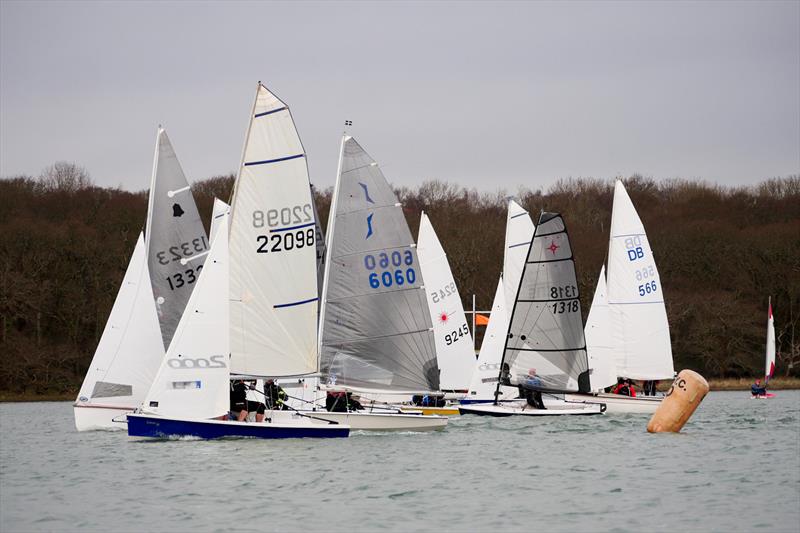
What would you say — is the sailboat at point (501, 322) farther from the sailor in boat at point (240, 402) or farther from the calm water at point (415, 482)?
the sailor in boat at point (240, 402)

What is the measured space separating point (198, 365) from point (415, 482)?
6.06 metres

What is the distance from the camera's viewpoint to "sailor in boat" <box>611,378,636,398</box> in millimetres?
37969

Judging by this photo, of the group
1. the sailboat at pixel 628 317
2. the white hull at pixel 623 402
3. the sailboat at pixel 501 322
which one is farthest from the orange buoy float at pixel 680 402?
the sailboat at pixel 628 317

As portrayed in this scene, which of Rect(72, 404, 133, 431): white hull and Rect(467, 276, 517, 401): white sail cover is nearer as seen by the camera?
Rect(72, 404, 133, 431): white hull

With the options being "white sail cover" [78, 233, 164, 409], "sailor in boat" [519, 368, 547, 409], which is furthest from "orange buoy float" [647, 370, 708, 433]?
"white sail cover" [78, 233, 164, 409]

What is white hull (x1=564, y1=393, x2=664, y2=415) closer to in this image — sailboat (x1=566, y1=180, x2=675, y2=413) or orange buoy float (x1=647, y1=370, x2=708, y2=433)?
sailboat (x1=566, y1=180, x2=675, y2=413)

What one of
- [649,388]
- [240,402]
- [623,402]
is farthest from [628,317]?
[240,402]

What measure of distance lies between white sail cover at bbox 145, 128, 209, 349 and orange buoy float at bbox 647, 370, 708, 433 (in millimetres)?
11905

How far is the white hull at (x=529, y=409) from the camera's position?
114 ft

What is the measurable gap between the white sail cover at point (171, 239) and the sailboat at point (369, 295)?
5.02m

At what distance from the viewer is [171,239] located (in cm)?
3189

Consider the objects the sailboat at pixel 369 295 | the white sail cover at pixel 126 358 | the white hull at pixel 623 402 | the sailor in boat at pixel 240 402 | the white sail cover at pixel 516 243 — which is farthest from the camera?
the white sail cover at pixel 516 243

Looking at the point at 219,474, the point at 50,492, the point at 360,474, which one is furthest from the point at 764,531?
the point at 50,492

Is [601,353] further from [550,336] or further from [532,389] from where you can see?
[532,389]
